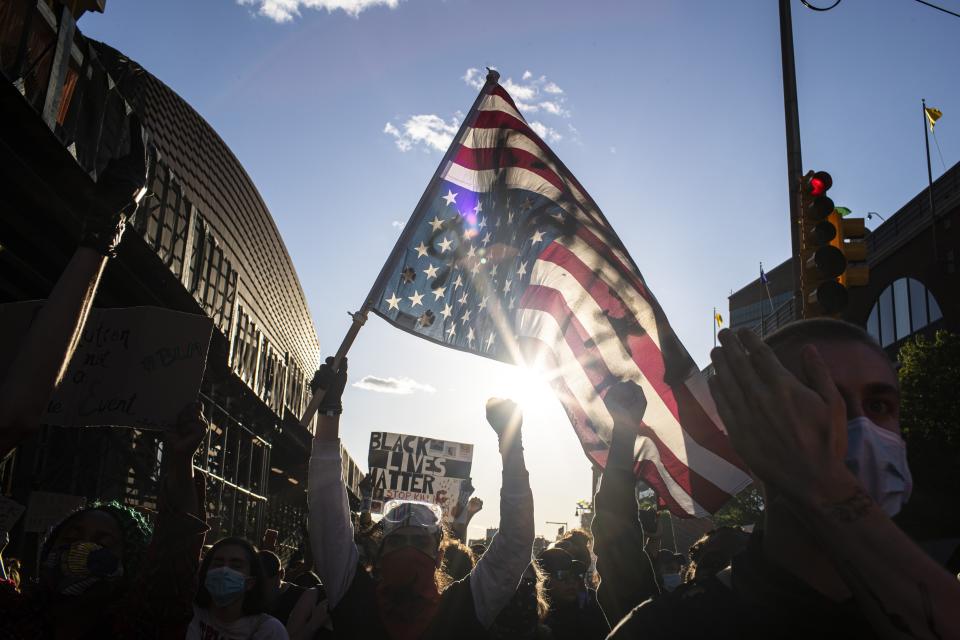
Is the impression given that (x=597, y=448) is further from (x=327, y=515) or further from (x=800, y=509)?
(x=800, y=509)

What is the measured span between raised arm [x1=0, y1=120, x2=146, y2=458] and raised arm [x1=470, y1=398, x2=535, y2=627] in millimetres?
1623

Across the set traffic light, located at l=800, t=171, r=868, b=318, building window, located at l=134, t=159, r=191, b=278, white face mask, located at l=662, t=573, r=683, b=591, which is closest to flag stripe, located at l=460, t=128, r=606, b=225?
traffic light, located at l=800, t=171, r=868, b=318

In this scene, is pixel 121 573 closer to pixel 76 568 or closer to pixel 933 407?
pixel 76 568

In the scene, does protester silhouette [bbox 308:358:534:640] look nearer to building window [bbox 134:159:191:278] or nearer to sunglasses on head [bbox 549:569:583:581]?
sunglasses on head [bbox 549:569:583:581]

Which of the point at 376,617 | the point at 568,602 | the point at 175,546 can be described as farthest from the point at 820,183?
the point at 175,546

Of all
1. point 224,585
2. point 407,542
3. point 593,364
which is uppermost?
point 593,364

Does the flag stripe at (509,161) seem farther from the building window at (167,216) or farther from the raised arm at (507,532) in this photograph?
the building window at (167,216)

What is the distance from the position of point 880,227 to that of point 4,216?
37.3m

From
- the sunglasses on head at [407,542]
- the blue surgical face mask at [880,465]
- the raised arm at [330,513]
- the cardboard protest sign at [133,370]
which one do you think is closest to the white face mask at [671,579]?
the sunglasses on head at [407,542]

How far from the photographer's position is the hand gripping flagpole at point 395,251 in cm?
401

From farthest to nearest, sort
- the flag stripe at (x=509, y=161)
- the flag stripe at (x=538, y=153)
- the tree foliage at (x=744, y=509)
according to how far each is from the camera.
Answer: the tree foliage at (x=744, y=509), the flag stripe at (x=538, y=153), the flag stripe at (x=509, y=161)

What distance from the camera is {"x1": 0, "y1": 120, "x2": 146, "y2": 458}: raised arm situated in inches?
73.7

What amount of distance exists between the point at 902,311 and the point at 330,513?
37600 millimetres

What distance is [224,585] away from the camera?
11.7 feet
